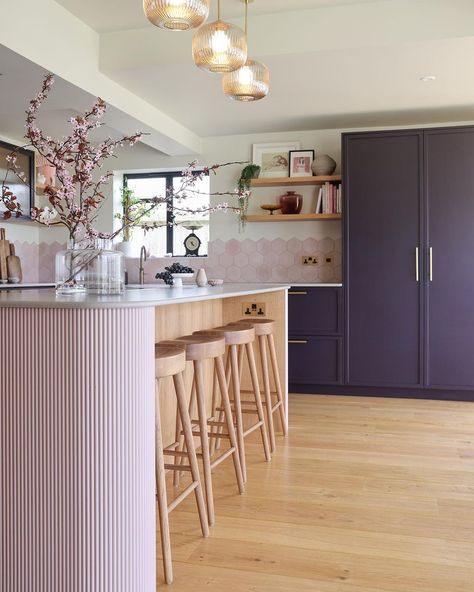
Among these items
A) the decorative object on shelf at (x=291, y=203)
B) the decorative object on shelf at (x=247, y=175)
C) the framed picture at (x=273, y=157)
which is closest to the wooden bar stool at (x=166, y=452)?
the decorative object on shelf at (x=291, y=203)

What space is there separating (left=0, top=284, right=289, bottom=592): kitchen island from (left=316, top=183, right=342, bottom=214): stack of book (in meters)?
3.88

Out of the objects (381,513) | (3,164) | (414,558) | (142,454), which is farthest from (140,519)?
(3,164)

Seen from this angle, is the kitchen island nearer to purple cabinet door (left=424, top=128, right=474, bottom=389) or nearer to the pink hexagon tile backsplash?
purple cabinet door (left=424, top=128, right=474, bottom=389)

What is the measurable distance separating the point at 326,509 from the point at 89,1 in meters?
2.97

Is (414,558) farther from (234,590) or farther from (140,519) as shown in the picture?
(140,519)

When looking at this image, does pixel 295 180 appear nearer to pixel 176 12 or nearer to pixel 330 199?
pixel 330 199

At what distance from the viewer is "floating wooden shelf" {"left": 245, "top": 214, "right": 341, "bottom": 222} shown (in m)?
5.43

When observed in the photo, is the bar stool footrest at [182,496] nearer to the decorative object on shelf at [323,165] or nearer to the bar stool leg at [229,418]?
the bar stool leg at [229,418]

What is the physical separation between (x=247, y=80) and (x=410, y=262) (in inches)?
98.3

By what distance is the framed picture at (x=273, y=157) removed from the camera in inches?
226

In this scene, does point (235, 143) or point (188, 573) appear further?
point (235, 143)

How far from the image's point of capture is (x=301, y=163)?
564cm

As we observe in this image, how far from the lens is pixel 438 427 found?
4094mm

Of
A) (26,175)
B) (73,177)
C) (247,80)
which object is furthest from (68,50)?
(26,175)
